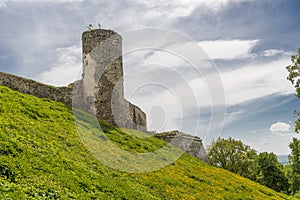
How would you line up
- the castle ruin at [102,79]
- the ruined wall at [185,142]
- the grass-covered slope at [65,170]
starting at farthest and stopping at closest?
the ruined wall at [185,142] < the castle ruin at [102,79] < the grass-covered slope at [65,170]

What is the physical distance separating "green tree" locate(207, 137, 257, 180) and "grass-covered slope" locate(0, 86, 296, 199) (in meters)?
33.0

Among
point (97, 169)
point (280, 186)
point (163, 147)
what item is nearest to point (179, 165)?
point (163, 147)

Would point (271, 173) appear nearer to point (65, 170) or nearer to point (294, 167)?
point (294, 167)

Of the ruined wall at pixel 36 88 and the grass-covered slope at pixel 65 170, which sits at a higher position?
the ruined wall at pixel 36 88

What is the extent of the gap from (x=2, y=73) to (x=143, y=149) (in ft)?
48.7

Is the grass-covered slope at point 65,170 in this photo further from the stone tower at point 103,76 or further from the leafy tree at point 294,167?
the leafy tree at point 294,167

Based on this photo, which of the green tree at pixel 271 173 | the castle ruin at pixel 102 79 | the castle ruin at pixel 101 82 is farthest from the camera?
the green tree at pixel 271 173

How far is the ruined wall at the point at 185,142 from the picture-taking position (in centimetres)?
4266

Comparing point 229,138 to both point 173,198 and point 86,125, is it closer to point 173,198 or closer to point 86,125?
point 86,125

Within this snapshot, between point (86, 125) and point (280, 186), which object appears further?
point (280, 186)

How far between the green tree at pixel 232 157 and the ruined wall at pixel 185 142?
19.6m

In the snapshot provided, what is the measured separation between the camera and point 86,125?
1148 inches

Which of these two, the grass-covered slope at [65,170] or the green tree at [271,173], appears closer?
the grass-covered slope at [65,170]

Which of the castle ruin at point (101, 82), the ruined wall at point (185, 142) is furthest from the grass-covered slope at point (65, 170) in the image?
the ruined wall at point (185, 142)
